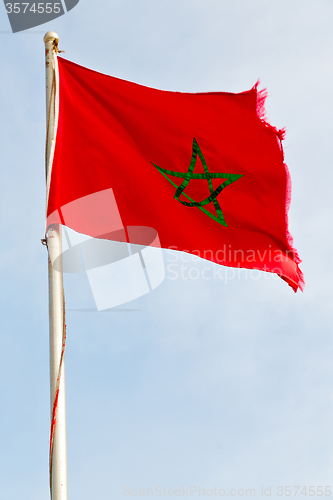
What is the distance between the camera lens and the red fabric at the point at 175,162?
7680 millimetres

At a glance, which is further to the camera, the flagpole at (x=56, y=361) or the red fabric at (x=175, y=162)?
the red fabric at (x=175, y=162)

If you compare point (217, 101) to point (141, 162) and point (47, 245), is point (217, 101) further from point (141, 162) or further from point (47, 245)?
point (47, 245)

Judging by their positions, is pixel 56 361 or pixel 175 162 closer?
pixel 56 361

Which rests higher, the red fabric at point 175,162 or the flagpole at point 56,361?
the red fabric at point 175,162

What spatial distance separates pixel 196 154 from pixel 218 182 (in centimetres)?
47

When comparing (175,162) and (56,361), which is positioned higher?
(175,162)

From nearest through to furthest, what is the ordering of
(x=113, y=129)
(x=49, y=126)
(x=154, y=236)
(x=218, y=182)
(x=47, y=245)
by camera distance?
1. (x=47, y=245)
2. (x=49, y=126)
3. (x=154, y=236)
4. (x=113, y=129)
5. (x=218, y=182)

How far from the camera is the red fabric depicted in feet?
25.2

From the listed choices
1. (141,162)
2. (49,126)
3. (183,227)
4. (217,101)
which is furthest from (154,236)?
(217,101)

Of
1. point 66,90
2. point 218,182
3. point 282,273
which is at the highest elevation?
point 66,90

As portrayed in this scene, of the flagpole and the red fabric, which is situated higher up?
the red fabric

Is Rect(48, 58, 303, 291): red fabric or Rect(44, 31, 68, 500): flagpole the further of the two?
Rect(48, 58, 303, 291): red fabric

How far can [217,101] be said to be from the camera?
9375 millimetres

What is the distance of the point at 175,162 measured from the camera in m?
8.68
